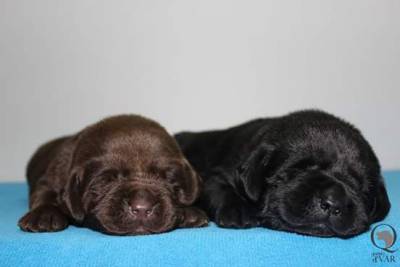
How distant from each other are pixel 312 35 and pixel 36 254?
14.7ft

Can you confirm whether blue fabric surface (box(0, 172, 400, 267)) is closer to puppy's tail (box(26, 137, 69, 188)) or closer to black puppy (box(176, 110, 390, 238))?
black puppy (box(176, 110, 390, 238))

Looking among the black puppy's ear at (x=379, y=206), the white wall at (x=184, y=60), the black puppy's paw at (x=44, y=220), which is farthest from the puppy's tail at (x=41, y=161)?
the black puppy's ear at (x=379, y=206)

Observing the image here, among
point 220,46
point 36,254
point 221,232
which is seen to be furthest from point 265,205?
point 220,46

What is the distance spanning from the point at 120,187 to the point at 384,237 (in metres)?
1.64

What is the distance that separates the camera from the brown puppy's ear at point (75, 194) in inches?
146

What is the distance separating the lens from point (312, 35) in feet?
21.5

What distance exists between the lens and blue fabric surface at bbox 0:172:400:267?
3023 mm

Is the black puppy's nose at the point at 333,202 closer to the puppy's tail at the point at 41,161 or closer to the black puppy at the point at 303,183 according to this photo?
the black puppy at the point at 303,183

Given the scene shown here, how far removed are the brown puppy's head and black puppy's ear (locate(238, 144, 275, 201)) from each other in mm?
444

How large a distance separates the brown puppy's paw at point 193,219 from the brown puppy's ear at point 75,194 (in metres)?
0.68

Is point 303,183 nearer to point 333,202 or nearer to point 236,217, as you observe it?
point 333,202

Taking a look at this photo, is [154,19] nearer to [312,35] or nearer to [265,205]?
[312,35]

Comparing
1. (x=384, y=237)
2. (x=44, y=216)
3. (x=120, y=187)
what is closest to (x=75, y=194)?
(x=44, y=216)

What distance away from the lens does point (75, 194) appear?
3.78 m
